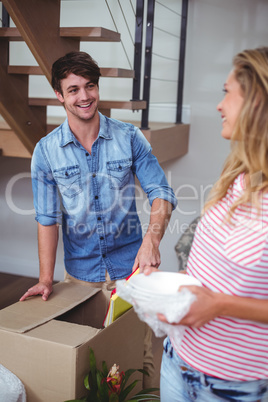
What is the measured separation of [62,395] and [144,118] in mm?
1816

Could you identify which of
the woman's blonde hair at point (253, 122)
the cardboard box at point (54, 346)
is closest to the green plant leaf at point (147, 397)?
the cardboard box at point (54, 346)

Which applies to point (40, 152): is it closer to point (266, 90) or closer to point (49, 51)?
point (49, 51)

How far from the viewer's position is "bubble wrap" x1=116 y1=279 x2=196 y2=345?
2.65 feet

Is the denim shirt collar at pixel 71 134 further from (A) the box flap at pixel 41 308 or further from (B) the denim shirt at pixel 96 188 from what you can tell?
(A) the box flap at pixel 41 308

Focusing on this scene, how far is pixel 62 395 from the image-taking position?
1208 millimetres

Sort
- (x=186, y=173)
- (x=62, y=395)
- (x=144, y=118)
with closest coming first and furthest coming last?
1. (x=62, y=395)
2. (x=144, y=118)
3. (x=186, y=173)

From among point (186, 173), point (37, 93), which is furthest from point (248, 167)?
point (37, 93)

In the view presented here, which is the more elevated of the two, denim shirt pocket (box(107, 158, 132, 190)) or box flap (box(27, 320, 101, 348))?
denim shirt pocket (box(107, 158, 132, 190))

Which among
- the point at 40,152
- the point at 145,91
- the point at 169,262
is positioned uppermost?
the point at 145,91

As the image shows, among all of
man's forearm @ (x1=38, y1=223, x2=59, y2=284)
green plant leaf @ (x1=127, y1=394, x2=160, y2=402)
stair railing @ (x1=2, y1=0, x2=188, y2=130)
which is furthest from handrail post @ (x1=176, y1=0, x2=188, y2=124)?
green plant leaf @ (x1=127, y1=394, x2=160, y2=402)

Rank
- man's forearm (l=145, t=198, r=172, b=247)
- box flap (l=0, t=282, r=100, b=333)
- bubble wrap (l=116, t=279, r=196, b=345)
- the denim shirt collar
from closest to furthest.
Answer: bubble wrap (l=116, t=279, r=196, b=345)
box flap (l=0, t=282, r=100, b=333)
man's forearm (l=145, t=198, r=172, b=247)
the denim shirt collar

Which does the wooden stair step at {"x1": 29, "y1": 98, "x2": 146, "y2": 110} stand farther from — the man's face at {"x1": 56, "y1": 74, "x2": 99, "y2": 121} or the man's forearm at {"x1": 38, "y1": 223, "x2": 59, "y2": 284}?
the man's forearm at {"x1": 38, "y1": 223, "x2": 59, "y2": 284}

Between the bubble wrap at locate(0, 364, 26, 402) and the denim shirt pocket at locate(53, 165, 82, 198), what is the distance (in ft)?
2.41

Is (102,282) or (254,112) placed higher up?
(254,112)
